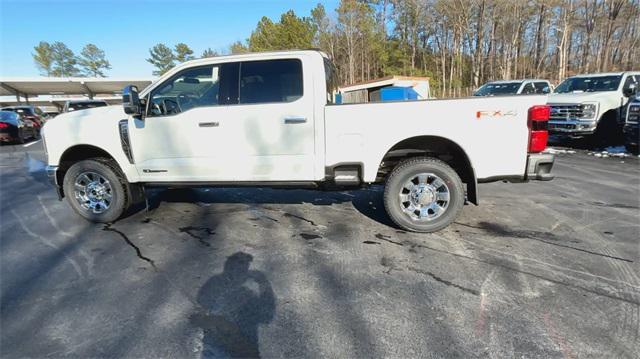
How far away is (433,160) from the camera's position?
165 inches

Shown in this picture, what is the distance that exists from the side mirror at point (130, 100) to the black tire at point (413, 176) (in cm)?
313

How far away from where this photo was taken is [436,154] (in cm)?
435

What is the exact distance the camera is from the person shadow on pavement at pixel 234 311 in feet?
7.72

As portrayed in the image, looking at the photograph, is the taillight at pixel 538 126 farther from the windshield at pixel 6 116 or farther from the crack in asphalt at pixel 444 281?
the windshield at pixel 6 116

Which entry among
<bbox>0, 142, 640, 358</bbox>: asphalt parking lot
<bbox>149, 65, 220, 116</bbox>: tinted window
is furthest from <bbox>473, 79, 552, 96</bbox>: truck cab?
<bbox>149, 65, 220, 116</bbox>: tinted window

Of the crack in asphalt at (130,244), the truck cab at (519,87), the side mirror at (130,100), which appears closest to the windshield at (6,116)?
the crack in asphalt at (130,244)

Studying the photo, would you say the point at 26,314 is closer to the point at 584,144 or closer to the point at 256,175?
the point at 256,175

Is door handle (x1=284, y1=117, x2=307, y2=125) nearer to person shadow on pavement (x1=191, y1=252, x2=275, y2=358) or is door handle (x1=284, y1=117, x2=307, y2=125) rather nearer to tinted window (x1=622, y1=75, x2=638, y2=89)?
person shadow on pavement (x1=191, y1=252, x2=275, y2=358)

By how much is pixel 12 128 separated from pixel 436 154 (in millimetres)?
17696

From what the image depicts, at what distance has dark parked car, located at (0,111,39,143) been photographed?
14596 millimetres

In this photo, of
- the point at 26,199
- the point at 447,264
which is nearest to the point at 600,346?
the point at 447,264

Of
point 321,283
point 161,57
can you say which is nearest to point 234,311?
point 321,283

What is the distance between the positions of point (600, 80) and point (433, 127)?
36.9 ft

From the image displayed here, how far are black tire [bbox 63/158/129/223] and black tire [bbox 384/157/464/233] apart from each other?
135 inches
